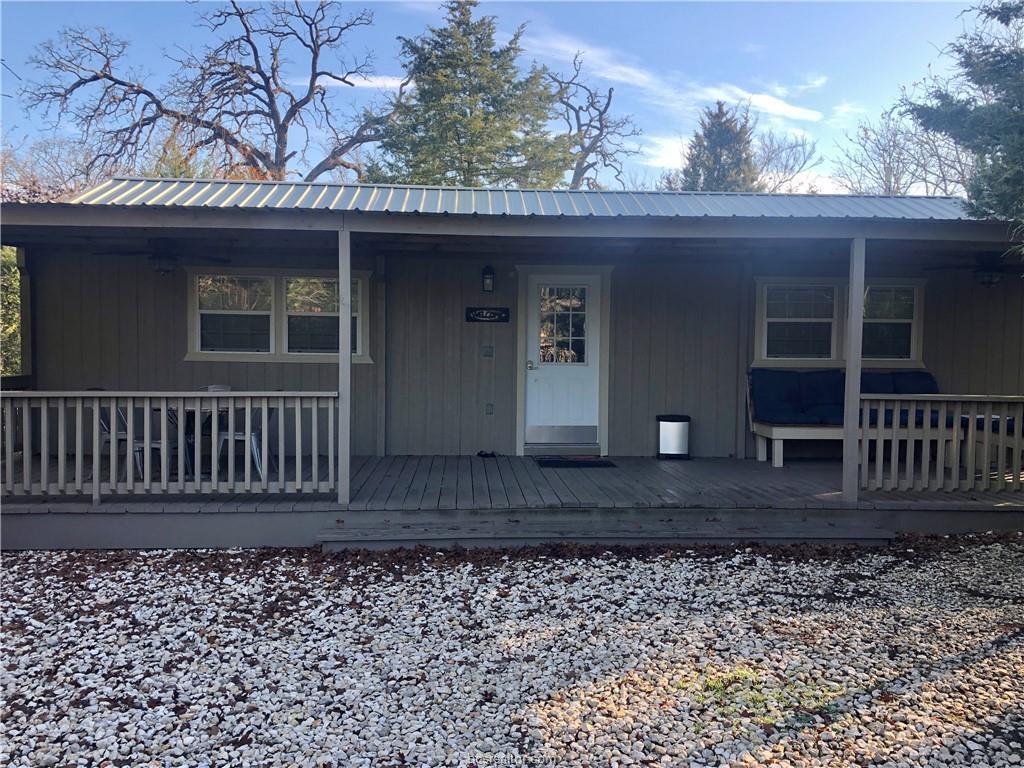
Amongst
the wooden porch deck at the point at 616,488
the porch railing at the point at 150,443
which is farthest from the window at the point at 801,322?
the porch railing at the point at 150,443

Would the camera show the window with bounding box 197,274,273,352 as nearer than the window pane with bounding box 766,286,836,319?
Yes

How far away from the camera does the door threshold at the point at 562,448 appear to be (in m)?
6.84

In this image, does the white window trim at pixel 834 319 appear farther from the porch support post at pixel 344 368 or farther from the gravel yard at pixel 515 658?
the porch support post at pixel 344 368

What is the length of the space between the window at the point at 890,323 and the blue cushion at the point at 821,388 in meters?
0.57

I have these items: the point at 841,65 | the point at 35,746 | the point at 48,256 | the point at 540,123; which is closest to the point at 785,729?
the point at 35,746

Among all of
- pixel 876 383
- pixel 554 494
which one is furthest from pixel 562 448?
pixel 876 383

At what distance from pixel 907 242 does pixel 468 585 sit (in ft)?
13.5

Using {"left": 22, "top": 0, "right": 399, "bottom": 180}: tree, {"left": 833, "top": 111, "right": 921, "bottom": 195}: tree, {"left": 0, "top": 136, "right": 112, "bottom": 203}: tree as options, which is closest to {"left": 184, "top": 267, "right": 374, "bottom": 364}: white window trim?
{"left": 22, "top": 0, "right": 399, "bottom": 180}: tree

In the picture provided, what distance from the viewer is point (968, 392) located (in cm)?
702

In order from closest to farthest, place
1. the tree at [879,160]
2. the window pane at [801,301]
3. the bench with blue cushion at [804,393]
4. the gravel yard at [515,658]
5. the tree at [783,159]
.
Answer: the gravel yard at [515,658] < the bench with blue cushion at [804,393] < the window pane at [801,301] < the tree at [879,160] < the tree at [783,159]

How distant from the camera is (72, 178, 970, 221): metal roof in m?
4.75

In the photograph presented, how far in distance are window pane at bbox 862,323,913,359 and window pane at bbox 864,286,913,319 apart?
0.09 meters

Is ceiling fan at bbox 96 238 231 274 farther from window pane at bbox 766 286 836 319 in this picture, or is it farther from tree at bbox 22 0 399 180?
tree at bbox 22 0 399 180

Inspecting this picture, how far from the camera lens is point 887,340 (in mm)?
7012
